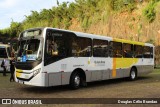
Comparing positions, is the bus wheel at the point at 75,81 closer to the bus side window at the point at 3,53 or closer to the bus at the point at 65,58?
the bus at the point at 65,58

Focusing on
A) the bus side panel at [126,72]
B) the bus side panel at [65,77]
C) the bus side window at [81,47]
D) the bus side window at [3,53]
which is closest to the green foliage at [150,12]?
the bus side window at [3,53]

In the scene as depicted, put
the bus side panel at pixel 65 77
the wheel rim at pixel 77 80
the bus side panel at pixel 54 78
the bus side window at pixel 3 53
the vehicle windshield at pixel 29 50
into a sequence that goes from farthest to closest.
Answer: the bus side window at pixel 3 53, the wheel rim at pixel 77 80, the bus side panel at pixel 65 77, the bus side panel at pixel 54 78, the vehicle windshield at pixel 29 50

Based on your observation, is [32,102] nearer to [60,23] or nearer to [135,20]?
[135,20]

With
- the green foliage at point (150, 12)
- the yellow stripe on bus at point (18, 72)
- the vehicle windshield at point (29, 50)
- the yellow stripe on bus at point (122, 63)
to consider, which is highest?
the green foliage at point (150, 12)

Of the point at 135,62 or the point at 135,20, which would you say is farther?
the point at 135,20

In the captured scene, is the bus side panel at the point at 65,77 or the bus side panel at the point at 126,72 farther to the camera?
the bus side panel at the point at 126,72

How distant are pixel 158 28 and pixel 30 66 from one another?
1145 inches

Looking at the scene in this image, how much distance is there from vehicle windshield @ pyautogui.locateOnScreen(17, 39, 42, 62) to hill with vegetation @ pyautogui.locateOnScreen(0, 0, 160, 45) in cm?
2765

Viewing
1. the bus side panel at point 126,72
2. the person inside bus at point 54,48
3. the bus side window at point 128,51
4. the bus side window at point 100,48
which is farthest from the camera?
the bus side panel at point 126,72

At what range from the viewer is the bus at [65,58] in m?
14.9

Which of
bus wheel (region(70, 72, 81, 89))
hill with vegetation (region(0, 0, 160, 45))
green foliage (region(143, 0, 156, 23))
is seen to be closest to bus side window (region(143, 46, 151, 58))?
bus wheel (region(70, 72, 81, 89))

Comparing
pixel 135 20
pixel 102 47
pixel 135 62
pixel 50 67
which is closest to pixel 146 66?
pixel 135 62

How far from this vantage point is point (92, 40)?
707 inches

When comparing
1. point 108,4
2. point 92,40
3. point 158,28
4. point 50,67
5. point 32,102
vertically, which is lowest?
point 32,102
